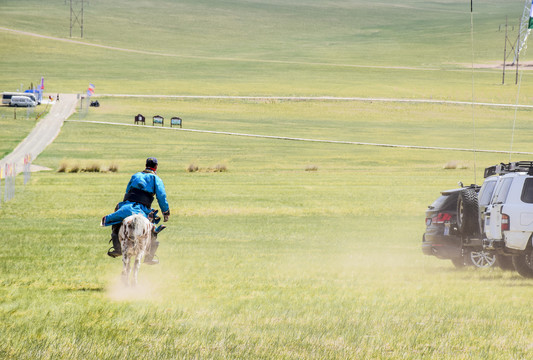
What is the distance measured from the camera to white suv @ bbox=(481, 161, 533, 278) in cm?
1502

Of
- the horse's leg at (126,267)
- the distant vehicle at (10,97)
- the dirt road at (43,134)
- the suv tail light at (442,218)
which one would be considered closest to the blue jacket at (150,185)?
the horse's leg at (126,267)

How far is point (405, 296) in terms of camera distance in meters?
12.7

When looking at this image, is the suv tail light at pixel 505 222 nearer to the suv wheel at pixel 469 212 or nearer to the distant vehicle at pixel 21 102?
the suv wheel at pixel 469 212

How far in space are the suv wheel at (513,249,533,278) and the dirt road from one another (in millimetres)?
39274

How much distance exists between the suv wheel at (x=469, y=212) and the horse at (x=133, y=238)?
655 cm

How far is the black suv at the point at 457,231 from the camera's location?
16266mm

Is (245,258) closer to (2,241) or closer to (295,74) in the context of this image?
(2,241)

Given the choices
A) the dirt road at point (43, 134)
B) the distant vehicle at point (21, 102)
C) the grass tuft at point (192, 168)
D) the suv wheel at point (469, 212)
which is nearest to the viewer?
the suv wheel at point (469, 212)

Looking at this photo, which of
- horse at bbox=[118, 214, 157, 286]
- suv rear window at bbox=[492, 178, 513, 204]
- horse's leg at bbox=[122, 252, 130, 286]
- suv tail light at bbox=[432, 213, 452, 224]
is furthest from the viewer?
suv tail light at bbox=[432, 213, 452, 224]

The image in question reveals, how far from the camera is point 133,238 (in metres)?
12.7

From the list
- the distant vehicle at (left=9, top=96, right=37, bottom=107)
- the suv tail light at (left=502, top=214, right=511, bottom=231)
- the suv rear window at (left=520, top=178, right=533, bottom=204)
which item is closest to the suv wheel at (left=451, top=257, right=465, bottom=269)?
the suv tail light at (left=502, top=214, right=511, bottom=231)

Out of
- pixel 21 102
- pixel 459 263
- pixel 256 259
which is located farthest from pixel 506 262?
pixel 21 102

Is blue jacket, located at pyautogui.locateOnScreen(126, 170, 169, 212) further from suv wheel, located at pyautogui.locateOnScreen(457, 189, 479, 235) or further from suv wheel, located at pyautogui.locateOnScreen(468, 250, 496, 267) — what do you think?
suv wheel, located at pyautogui.locateOnScreen(468, 250, 496, 267)

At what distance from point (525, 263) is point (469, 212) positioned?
150 centimetres
